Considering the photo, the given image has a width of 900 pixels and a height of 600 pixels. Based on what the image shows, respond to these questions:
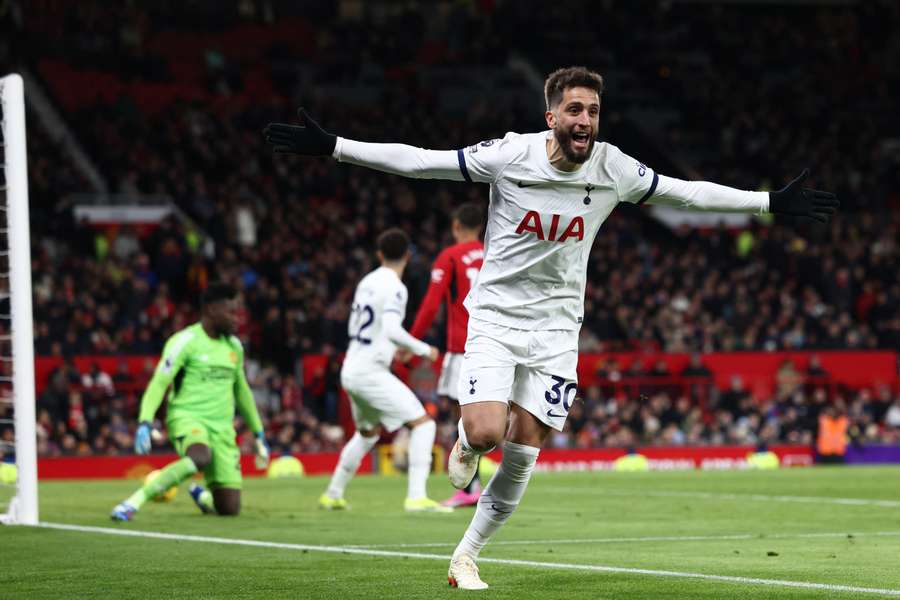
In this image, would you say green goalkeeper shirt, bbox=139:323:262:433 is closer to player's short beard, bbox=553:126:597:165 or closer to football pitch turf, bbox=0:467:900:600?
football pitch turf, bbox=0:467:900:600

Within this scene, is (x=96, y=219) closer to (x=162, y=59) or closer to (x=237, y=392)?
(x=162, y=59)

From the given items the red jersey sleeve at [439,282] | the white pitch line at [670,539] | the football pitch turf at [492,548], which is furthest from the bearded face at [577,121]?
the red jersey sleeve at [439,282]

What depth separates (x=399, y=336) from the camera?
13.8m

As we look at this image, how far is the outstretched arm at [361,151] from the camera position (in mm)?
7445

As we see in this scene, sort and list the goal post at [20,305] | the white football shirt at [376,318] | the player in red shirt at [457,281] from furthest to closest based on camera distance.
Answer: the white football shirt at [376,318], the player in red shirt at [457,281], the goal post at [20,305]

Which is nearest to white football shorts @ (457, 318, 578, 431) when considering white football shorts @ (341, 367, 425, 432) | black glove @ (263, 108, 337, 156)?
black glove @ (263, 108, 337, 156)

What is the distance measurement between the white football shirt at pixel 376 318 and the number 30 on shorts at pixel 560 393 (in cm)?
626

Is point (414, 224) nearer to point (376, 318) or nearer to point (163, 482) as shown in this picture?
point (376, 318)

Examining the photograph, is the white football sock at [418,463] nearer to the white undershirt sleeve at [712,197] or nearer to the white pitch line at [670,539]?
the white pitch line at [670,539]

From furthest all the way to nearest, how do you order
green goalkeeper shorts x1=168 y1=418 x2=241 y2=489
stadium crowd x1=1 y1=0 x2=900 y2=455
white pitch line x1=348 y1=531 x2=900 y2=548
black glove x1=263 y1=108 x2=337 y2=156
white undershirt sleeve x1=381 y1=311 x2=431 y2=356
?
stadium crowd x1=1 y1=0 x2=900 y2=455, white undershirt sleeve x1=381 y1=311 x2=431 y2=356, green goalkeeper shorts x1=168 y1=418 x2=241 y2=489, white pitch line x1=348 y1=531 x2=900 y2=548, black glove x1=263 y1=108 x2=337 y2=156

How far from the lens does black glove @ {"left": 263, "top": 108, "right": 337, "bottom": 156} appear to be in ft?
24.3

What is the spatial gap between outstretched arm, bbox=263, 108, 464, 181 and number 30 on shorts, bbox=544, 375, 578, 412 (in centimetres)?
119

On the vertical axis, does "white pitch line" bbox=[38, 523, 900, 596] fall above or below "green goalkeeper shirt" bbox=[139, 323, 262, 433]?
below

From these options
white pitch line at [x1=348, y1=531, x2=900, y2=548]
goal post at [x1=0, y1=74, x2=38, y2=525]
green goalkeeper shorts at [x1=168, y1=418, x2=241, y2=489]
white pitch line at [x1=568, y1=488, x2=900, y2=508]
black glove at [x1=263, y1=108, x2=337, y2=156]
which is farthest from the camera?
white pitch line at [x1=568, y1=488, x2=900, y2=508]
